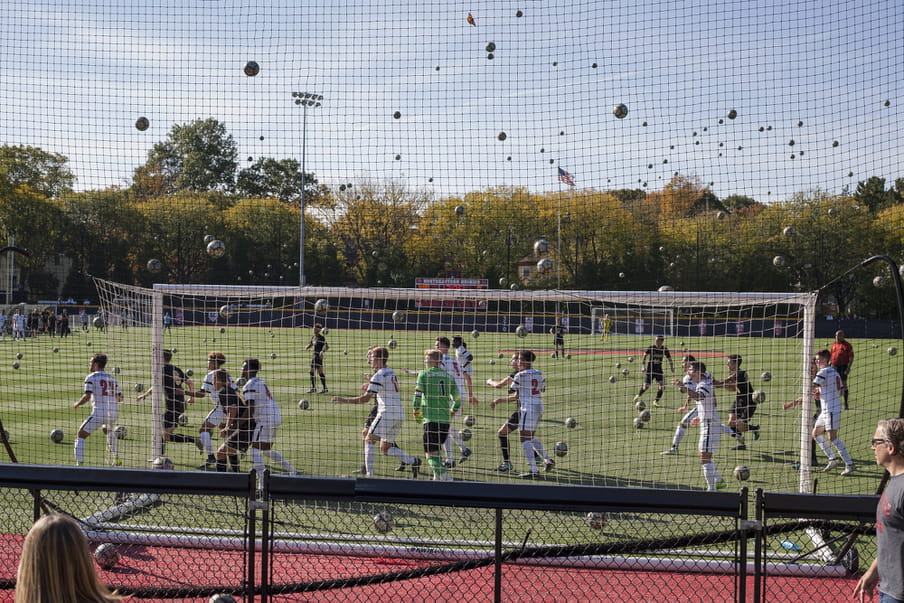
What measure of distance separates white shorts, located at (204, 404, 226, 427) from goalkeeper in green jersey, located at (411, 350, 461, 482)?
2.35m

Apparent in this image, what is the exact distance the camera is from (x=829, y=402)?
10672 mm

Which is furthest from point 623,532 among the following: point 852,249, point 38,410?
point 852,249

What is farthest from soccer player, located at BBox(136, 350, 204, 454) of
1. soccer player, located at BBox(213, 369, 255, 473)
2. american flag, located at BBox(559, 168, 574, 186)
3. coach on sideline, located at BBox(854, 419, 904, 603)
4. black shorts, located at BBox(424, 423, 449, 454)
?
coach on sideline, located at BBox(854, 419, 904, 603)

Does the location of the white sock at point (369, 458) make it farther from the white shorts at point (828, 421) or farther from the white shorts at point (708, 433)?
the white shorts at point (828, 421)

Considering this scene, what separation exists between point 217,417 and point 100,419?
153cm

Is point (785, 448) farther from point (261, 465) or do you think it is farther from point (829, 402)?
point (261, 465)

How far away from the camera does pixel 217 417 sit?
376 inches

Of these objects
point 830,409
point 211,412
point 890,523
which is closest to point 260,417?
point 211,412

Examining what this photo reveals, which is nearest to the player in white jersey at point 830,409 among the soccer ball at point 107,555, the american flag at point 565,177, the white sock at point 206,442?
the american flag at point 565,177

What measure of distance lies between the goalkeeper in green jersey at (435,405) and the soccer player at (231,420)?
1983 mm

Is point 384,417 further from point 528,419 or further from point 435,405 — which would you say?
point 528,419

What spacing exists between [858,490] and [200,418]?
424 inches

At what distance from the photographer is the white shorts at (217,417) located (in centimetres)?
948

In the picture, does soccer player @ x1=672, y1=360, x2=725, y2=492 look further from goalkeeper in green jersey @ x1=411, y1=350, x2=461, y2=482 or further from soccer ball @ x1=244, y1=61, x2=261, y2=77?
soccer ball @ x1=244, y1=61, x2=261, y2=77
